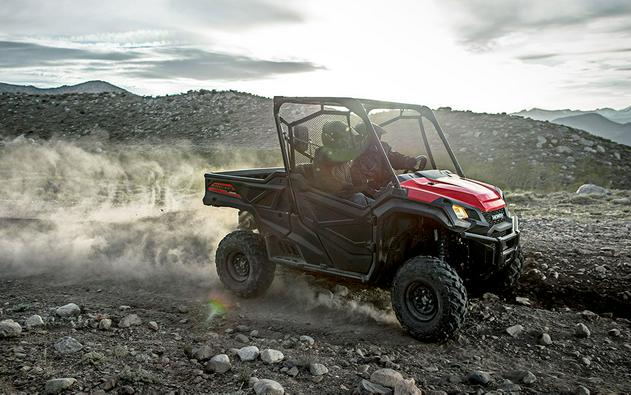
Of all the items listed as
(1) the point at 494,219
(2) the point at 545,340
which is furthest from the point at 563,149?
(2) the point at 545,340

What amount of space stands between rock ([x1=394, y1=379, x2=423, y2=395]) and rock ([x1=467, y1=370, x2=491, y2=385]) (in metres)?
0.49

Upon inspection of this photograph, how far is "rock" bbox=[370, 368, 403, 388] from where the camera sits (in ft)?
13.9

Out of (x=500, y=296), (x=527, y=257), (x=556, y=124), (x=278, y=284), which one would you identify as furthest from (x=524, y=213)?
(x=556, y=124)

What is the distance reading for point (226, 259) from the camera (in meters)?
6.86

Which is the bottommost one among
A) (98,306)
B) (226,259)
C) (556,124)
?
(98,306)

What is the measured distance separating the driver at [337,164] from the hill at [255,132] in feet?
40.8

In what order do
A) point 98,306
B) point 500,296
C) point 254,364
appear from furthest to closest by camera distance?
point 500,296 → point 98,306 → point 254,364

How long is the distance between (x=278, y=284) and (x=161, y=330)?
194 cm

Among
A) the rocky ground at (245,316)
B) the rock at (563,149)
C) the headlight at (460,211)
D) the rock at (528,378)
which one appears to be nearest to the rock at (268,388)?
the rocky ground at (245,316)

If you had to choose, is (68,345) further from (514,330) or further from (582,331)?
(582,331)

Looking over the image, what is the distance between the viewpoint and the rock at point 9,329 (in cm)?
507

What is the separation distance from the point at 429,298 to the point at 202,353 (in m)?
2.11

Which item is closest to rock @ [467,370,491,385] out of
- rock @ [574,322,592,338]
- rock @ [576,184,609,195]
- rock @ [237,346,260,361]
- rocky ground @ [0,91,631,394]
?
rocky ground @ [0,91,631,394]

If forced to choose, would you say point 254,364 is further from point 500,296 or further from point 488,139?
point 488,139
